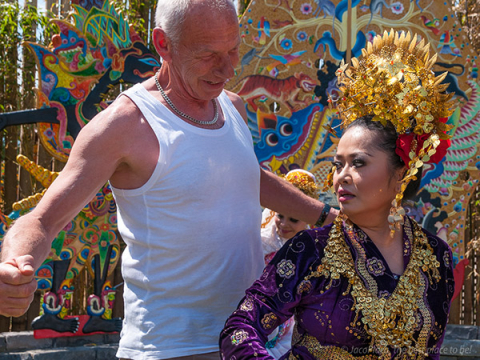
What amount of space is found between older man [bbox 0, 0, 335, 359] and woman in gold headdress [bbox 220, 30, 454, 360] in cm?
20

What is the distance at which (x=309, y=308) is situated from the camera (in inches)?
73.7

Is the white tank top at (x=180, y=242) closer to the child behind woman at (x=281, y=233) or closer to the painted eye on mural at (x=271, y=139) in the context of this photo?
the child behind woman at (x=281, y=233)

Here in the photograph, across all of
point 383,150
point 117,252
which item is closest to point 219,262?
point 383,150

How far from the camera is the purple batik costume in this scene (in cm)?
181

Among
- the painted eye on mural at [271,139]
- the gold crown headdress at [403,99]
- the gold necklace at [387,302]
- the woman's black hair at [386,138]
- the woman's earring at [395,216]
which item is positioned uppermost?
the gold crown headdress at [403,99]

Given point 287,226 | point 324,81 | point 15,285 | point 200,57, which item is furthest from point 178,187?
point 324,81

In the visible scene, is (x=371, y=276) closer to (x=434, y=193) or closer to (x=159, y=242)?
(x=159, y=242)

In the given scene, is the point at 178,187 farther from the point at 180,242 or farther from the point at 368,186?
the point at 368,186

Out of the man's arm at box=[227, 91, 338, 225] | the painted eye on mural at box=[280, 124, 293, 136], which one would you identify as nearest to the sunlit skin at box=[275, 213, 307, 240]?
the painted eye on mural at box=[280, 124, 293, 136]

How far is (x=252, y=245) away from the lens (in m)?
2.16

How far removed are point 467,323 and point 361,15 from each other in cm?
266

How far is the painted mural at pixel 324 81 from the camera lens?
5059 mm

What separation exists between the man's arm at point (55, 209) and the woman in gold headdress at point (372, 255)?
0.53m

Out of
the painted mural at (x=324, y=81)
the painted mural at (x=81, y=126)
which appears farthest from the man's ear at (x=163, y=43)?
the painted mural at (x=324, y=81)
